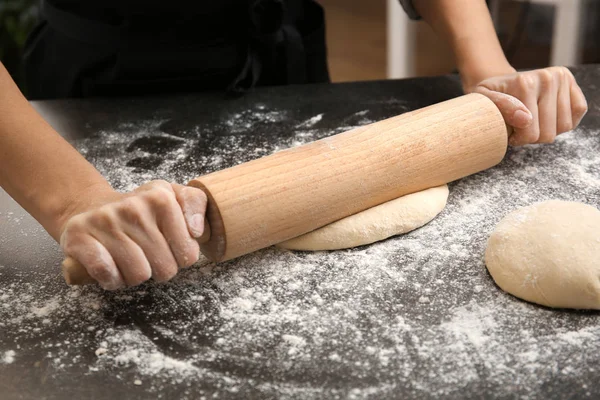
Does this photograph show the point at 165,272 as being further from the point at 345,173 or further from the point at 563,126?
the point at 563,126

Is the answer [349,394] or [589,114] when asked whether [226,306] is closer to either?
[349,394]

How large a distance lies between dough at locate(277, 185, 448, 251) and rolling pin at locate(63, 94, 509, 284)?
0.06 feet

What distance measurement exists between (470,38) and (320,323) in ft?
3.07

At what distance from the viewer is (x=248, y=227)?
3.53 ft

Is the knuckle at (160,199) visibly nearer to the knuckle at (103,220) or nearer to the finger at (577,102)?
the knuckle at (103,220)

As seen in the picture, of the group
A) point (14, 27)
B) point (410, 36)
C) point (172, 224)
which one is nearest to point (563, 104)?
point (172, 224)

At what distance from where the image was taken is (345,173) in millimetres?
1161

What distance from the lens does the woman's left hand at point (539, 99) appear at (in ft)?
4.44

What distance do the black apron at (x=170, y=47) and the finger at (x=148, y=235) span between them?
2.63 ft

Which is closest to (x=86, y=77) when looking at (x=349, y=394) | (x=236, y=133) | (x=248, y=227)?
(x=236, y=133)

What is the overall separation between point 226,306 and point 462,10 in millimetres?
1022

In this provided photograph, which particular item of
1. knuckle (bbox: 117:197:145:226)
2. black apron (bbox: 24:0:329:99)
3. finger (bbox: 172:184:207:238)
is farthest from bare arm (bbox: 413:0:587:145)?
knuckle (bbox: 117:197:145:226)

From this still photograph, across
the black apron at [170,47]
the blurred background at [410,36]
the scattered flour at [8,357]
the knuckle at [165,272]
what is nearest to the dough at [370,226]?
the knuckle at [165,272]

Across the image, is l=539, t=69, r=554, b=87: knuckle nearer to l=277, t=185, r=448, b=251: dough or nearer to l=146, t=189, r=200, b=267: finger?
l=277, t=185, r=448, b=251: dough
